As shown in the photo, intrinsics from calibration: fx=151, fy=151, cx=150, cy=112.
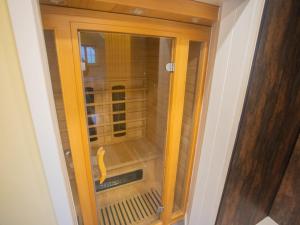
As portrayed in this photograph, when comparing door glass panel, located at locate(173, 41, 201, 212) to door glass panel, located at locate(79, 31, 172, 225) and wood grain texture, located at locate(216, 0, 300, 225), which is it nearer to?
door glass panel, located at locate(79, 31, 172, 225)

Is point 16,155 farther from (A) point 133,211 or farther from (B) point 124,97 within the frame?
(B) point 124,97

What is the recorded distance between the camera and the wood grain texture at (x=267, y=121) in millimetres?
585

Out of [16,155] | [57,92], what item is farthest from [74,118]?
[16,155]

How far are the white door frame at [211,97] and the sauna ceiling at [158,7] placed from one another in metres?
0.13

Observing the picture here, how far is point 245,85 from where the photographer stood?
637 millimetres

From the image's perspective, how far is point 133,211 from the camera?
4.96 feet

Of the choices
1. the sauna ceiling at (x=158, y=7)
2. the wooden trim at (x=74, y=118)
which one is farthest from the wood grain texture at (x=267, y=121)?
the wooden trim at (x=74, y=118)

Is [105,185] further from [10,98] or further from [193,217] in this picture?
[10,98]

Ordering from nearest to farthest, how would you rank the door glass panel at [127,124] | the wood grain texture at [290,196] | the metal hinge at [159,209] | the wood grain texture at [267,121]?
the wood grain texture at [267,121] → the wood grain texture at [290,196] → the metal hinge at [159,209] → the door glass panel at [127,124]

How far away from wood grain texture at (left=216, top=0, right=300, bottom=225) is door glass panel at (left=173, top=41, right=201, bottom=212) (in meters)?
0.42

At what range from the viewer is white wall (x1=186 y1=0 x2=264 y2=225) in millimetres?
593

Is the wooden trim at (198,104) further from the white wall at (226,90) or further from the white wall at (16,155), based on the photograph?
the white wall at (16,155)

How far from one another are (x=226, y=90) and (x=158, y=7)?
19.0 inches

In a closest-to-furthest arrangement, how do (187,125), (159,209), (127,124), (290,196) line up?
(290,196) → (187,125) → (159,209) → (127,124)
